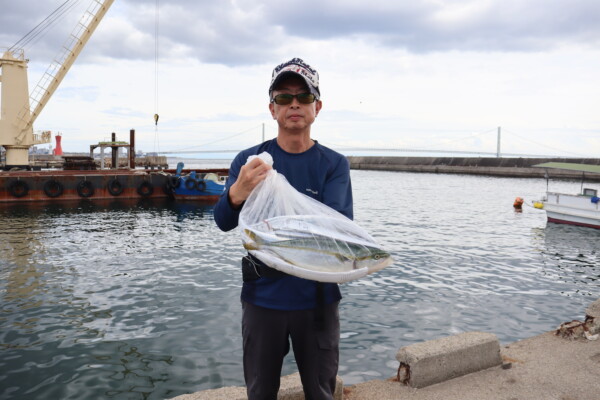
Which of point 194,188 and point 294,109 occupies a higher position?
point 294,109

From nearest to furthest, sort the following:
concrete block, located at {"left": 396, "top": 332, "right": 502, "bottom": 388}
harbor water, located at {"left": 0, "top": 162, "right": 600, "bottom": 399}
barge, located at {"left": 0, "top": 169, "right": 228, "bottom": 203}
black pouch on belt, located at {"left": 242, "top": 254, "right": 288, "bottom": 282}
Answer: black pouch on belt, located at {"left": 242, "top": 254, "right": 288, "bottom": 282} → concrete block, located at {"left": 396, "top": 332, "right": 502, "bottom": 388} → harbor water, located at {"left": 0, "top": 162, "right": 600, "bottom": 399} → barge, located at {"left": 0, "top": 169, "right": 228, "bottom": 203}

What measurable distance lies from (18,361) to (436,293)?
9.04 m

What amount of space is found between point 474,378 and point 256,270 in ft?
12.0

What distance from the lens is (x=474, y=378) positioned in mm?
4883

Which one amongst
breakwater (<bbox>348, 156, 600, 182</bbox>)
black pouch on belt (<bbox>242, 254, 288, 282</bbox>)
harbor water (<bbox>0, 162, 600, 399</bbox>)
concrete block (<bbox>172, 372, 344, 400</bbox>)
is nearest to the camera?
black pouch on belt (<bbox>242, 254, 288, 282</bbox>)

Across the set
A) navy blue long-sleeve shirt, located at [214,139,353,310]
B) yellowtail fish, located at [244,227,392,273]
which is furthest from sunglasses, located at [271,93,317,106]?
yellowtail fish, located at [244,227,392,273]

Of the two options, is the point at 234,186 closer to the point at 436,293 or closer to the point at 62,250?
the point at 436,293

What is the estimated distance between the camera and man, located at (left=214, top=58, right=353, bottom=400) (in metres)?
2.53

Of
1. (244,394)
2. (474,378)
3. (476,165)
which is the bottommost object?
(474,378)

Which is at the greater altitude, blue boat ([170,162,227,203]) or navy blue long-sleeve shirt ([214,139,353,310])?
navy blue long-sleeve shirt ([214,139,353,310])

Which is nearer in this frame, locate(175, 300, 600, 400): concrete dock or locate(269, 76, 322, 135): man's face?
locate(269, 76, 322, 135): man's face

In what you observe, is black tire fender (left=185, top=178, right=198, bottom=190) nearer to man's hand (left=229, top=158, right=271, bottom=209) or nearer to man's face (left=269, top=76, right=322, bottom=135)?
man's face (left=269, top=76, right=322, bottom=135)

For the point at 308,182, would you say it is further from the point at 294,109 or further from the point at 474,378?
the point at 474,378

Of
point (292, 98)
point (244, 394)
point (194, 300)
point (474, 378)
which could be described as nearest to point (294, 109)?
point (292, 98)
